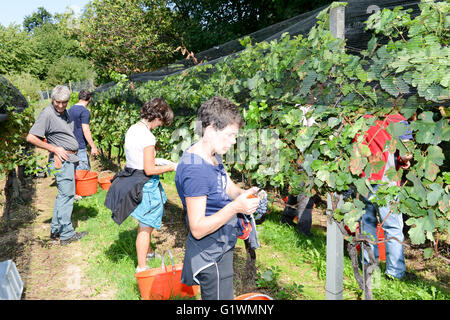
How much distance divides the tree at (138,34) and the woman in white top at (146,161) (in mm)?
13002

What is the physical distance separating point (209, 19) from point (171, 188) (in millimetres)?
7987

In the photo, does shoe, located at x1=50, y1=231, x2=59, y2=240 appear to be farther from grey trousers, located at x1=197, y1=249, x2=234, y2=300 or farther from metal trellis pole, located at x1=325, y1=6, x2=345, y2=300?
metal trellis pole, located at x1=325, y1=6, x2=345, y2=300

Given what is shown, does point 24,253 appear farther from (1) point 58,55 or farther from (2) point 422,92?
(1) point 58,55

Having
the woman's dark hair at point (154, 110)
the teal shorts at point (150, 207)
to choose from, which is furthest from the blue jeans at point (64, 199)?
the woman's dark hair at point (154, 110)

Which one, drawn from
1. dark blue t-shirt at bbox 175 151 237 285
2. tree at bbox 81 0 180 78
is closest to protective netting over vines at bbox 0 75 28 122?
dark blue t-shirt at bbox 175 151 237 285

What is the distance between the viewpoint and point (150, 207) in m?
3.15

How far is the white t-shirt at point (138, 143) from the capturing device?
117 inches

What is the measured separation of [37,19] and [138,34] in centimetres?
7870

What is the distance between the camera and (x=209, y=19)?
12.1 metres

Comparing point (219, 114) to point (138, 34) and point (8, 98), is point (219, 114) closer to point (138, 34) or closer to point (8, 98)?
point (8, 98)

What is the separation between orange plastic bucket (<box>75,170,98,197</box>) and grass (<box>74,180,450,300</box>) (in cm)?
46

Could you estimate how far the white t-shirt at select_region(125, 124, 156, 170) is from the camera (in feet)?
9.74

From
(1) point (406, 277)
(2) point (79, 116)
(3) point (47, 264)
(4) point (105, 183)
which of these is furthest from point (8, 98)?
(1) point (406, 277)

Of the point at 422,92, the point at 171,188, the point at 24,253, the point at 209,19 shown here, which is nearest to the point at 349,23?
the point at 422,92
